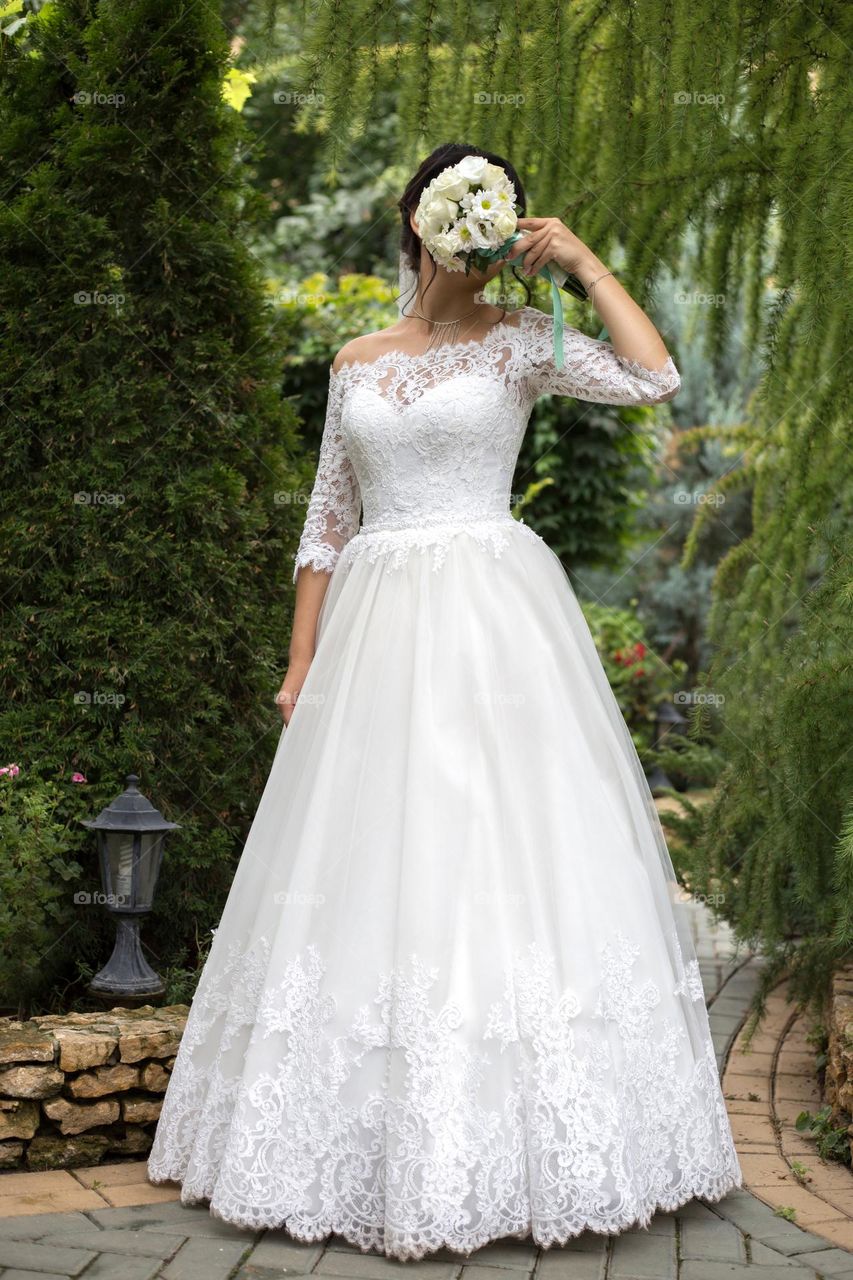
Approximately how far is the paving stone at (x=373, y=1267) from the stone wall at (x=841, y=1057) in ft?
3.83

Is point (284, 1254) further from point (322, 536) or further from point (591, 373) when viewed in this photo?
point (591, 373)

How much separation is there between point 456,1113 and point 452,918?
1.11 ft

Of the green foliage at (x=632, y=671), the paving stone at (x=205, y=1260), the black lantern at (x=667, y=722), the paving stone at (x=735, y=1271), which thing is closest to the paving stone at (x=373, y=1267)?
the paving stone at (x=205, y=1260)

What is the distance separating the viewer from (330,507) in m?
3.04

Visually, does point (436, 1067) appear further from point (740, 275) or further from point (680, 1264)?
point (740, 275)

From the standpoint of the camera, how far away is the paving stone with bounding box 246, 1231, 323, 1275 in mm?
2346

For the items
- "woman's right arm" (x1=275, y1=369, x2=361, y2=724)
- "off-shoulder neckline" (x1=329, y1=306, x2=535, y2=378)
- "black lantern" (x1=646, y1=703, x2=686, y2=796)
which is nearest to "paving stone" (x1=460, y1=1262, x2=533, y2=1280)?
"woman's right arm" (x1=275, y1=369, x2=361, y2=724)

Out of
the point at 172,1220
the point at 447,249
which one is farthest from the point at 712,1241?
the point at 447,249

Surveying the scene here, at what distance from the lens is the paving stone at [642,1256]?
237cm

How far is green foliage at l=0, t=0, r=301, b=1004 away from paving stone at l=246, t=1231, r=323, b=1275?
1.22 metres

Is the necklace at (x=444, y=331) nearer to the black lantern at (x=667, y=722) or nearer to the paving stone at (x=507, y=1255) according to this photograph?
the paving stone at (x=507, y=1255)

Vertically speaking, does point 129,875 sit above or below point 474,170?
below

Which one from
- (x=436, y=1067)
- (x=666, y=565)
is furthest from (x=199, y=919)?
(x=666, y=565)

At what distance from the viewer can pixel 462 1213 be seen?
2324 millimetres
